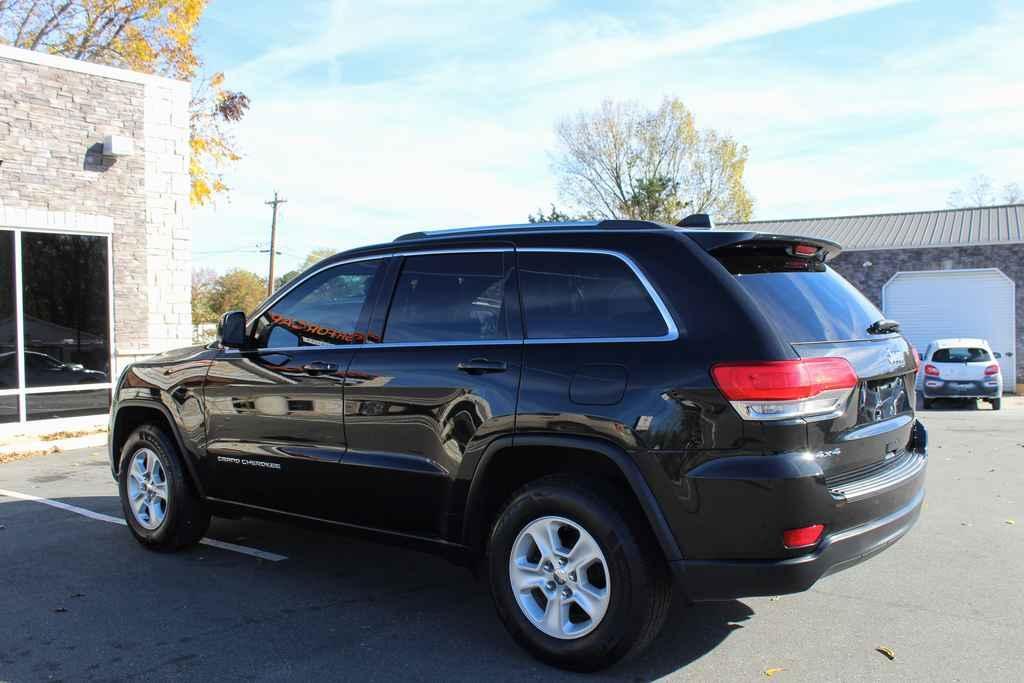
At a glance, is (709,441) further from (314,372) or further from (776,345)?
(314,372)

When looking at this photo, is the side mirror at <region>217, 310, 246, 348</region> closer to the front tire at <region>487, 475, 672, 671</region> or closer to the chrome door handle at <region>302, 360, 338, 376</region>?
the chrome door handle at <region>302, 360, 338, 376</region>

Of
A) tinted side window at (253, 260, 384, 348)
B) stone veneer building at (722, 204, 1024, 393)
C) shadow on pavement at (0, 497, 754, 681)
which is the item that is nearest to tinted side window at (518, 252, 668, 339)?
tinted side window at (253, 260, 384, 348)

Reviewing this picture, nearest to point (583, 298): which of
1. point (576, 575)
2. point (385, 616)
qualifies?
point (576, 575)

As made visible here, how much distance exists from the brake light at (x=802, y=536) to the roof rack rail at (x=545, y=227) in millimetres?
1324

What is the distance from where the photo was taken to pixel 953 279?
29.2m

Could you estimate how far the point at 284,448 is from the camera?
493 centimetres

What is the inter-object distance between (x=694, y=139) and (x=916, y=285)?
17024mm

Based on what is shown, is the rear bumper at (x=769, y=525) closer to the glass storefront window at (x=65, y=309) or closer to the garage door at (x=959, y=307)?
the glass storefront window at (x=65, y=309)

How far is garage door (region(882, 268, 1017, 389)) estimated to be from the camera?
2841 cm

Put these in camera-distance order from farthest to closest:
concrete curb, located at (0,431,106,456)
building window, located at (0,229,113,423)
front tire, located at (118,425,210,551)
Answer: building window, located at (0,229,113,423) → concrete curb, located at (0,431,106,456) → front tire, located at (118,425,210,551)

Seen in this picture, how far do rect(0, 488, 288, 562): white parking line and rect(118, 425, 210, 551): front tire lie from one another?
0.83 ft

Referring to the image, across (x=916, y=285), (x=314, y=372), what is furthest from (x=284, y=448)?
(x=916, y=285)

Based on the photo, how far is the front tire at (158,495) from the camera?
18.4 feet

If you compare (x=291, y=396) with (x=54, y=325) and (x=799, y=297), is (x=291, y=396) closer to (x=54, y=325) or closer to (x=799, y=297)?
(x=799, y=297)
